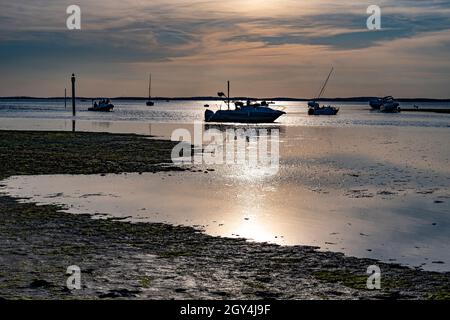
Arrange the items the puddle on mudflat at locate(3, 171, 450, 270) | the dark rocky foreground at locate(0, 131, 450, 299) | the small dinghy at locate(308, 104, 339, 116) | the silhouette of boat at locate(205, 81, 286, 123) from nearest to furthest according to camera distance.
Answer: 1. the dark rocky foreground at locate(0, 131, 450, 299)
2. the puddle on mudflat at locate(3, 171, 450, 270)
3. the silhouette of boat at locate(205, 81, 286, 123)
4. the small dinghy at locate(308, 104, 339, 116)

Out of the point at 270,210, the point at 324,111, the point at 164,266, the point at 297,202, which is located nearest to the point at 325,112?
the point at 324,111

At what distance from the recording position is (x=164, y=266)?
33.0ft

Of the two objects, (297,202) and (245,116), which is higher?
(245,116)

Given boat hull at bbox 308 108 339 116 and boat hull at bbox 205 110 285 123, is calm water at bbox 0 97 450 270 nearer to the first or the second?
boat hull at bbox 205 110 285 123

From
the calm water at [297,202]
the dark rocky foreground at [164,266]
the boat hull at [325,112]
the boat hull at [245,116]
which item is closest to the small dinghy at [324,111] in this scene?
the boat hull at [325,112]

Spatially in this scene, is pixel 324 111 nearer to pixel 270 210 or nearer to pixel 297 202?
pixel 297 202

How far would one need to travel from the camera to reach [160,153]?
3131 cm

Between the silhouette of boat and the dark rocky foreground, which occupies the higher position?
the silhouette of boat

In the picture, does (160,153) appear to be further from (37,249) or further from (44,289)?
(44,289)

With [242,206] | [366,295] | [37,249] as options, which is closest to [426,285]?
[366,295]

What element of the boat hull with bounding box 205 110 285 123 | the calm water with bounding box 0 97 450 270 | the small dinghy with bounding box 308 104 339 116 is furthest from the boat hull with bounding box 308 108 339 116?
the calm water with bounding box 0 97 450 270

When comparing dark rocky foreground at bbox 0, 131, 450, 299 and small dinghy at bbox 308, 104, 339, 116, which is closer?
dark rocky foreground at bbox 0, 131, 450, 299

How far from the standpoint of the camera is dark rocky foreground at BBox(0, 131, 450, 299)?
8672mm

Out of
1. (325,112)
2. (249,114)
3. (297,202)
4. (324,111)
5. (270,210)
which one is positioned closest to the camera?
(270,210)
